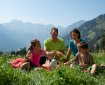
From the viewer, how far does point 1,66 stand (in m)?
7.64

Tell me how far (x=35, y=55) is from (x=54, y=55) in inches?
53.3

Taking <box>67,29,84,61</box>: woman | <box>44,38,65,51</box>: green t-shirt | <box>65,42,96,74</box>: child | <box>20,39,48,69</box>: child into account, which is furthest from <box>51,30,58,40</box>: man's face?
<box>65,42,96,74</box>: child

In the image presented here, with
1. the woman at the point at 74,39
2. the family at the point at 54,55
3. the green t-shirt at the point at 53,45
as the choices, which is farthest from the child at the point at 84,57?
the green t-shirt at the point at 53,45

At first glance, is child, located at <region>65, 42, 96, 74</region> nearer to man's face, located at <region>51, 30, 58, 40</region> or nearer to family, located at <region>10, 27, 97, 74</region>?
family, located at <region>10, 27, 97, 74</region>

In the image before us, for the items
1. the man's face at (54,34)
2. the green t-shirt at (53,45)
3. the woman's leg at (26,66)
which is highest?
the man's face at (54,34)

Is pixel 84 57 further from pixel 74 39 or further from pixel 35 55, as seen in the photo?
pixel 74 39

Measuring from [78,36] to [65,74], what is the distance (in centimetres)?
641

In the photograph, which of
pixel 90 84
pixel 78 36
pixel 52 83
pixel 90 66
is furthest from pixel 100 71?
pixel 52 83

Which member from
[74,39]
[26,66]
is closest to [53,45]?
[74,39]

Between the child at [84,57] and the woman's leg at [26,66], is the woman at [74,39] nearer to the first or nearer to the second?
the child at [84,57]

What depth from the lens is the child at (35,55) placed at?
12961 millimetres

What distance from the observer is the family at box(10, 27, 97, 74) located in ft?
38.1

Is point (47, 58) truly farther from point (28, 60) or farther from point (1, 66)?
point (1, 66)

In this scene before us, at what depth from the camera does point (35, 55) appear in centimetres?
1341
